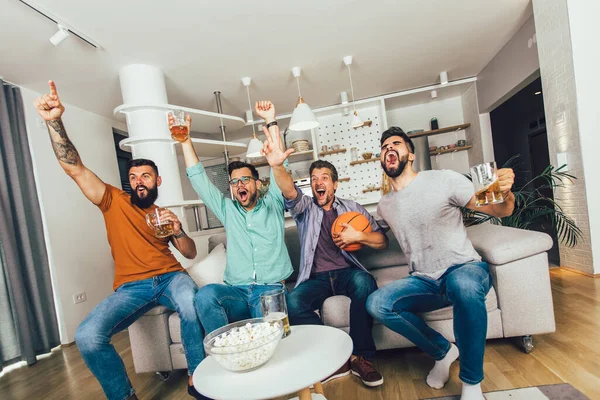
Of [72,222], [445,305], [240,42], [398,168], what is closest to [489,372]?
[445,305]

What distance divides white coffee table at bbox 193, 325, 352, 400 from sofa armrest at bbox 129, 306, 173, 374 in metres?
0.88

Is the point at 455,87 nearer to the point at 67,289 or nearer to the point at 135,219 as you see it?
the point at 135,219

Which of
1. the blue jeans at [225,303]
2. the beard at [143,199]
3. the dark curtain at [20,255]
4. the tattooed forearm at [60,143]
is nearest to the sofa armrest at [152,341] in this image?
the blue jeans at [225,303]

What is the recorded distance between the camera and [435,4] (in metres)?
2.73

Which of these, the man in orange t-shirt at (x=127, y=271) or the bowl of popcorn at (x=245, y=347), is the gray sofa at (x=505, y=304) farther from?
the bowl of popcorn at (x=245, y=347)

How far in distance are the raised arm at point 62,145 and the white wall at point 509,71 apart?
398cm

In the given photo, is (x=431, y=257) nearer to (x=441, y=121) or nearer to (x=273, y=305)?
(x=273, y=305)

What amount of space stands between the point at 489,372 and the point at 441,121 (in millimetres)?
4637

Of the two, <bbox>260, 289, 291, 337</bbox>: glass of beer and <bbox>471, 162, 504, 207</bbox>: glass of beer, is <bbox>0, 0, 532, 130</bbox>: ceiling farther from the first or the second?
<bbox>260, 289, 291, 337</bbox>: glass of beer

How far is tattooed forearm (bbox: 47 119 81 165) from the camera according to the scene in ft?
5.83

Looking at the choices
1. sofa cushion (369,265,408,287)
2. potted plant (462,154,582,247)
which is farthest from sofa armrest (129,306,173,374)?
potted plant (462,154,582,247)

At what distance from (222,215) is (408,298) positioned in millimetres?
1126

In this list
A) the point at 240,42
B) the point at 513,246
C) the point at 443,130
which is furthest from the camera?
the point at 443,130

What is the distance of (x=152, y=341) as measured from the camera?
1.90 m
